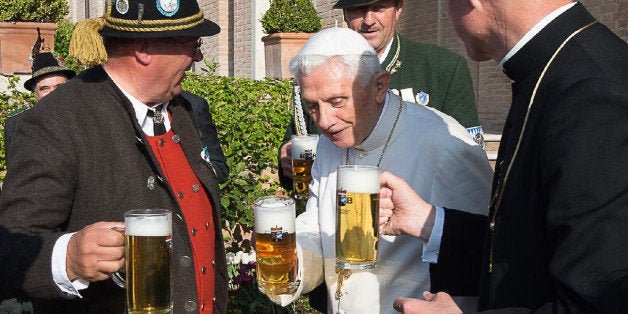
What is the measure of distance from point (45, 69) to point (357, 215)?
477 centimetres

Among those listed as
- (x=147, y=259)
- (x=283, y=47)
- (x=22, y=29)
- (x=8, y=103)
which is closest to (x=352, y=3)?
(x=147, y=259)

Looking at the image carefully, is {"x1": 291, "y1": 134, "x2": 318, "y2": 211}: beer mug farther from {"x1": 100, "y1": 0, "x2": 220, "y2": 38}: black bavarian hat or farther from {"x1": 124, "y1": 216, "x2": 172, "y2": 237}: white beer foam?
{"x1": 124, "y1": 216, "x2": 172, "y2": 237}: white beer foam

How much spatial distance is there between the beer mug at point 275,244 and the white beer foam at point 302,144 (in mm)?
931

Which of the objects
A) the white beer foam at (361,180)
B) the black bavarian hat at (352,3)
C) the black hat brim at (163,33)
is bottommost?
the white beer foam at (361,180)

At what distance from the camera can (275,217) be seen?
7.74 ft

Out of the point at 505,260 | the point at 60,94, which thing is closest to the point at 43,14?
the point at 60,94

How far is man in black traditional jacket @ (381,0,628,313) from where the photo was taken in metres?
1.48

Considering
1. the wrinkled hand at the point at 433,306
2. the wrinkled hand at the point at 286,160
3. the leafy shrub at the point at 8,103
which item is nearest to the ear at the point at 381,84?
the wrinkled hand at the point at 433,306

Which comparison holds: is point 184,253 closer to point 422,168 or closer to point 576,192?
point 422,168

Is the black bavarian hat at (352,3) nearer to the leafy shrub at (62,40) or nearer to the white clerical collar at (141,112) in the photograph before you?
the white clerical collar at (141,112)

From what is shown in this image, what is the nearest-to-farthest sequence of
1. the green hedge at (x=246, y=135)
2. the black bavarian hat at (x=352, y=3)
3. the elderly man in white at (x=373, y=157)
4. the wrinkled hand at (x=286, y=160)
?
the elderly man in white at (x=373, y=157) → the wrinkled hand at (x=286, y=160) → the black bavarian hat at (x=352, y=3) → the green hedge at (x=246, y=135)

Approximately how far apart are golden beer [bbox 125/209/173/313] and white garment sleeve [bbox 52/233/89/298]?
33cm

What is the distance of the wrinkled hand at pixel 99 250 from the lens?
2.11 metres

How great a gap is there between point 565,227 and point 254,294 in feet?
12.7
